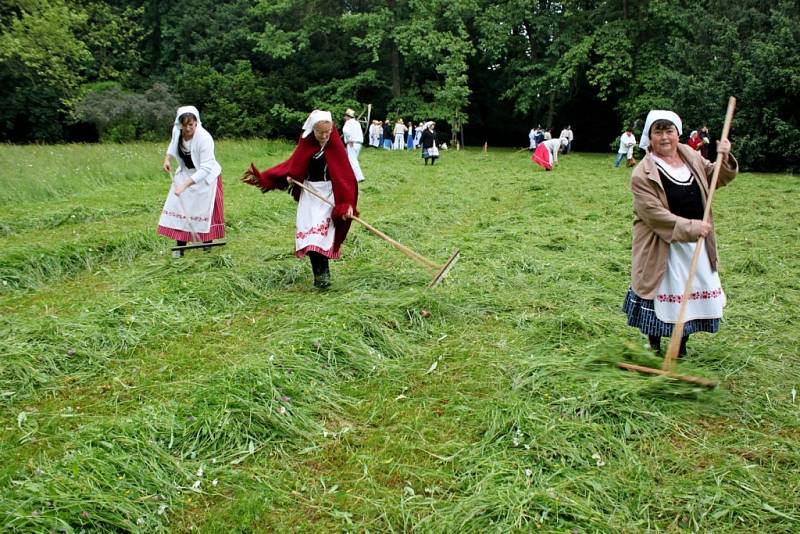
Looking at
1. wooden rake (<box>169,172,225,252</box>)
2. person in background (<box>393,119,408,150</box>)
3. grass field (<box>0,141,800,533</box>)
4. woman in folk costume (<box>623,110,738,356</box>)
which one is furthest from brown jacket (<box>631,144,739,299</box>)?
person in background (<box>393,119,408,150</box>)

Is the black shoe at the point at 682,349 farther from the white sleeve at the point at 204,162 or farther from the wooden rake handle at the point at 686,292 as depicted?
the white sleeve at the point at 204,162

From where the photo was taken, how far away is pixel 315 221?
6.56 m

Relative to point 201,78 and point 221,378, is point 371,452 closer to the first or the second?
point 221,378

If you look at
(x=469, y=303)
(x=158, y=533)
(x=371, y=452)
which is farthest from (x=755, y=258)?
(x=158, y=533)

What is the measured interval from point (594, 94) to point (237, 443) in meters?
36.9

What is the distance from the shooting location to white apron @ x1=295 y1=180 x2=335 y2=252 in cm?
655

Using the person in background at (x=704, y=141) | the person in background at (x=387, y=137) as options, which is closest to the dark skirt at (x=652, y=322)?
the person in background at (x=704, y=141)

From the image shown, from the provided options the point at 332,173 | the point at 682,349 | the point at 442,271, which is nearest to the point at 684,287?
the point at 682,349

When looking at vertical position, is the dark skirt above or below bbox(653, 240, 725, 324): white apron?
below

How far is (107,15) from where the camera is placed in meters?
31.4

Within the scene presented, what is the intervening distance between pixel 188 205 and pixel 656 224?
5637mm

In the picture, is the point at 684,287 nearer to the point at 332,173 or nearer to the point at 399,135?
the point at 332,173

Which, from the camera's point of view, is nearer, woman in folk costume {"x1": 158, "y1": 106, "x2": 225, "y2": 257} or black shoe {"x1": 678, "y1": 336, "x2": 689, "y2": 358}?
black shoe {"x1": 678, "y1": 336, "x2": 689, "y2": 358}

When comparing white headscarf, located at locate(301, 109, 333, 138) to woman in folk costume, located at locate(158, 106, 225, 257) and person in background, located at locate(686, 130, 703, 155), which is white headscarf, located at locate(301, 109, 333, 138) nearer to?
woman in folk costume, located at locate(158, 106, 225, 257)
